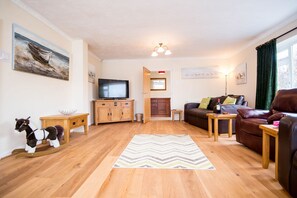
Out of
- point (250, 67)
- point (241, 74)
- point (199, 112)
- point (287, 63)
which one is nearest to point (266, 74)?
point (287, 63)

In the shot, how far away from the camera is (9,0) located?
2248mm

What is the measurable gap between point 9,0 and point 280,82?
4.96 meters

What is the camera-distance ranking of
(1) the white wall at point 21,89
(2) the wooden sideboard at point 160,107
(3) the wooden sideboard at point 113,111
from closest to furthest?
(1) the white wall at point 21,89, (3) the wooden sideboard at point 113,111, (2) the wooden sideboard at point 160,107

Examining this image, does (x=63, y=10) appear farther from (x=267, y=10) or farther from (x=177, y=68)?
(x=177, y=68)

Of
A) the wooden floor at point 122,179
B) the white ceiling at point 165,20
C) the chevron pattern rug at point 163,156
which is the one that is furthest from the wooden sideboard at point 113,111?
the wooden floor at point 122,179

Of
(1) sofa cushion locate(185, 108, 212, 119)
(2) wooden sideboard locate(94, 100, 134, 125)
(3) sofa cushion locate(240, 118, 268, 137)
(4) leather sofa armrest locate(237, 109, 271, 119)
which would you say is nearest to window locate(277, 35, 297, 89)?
(4) leather sofa armrest locate(237, 109, 271, 119)

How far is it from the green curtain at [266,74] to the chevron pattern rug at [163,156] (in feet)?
6.33

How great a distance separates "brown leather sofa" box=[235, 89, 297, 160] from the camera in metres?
2.24

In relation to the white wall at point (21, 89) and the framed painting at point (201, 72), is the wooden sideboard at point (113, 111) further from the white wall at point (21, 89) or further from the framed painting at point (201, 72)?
the framed painting at point (201, 72)

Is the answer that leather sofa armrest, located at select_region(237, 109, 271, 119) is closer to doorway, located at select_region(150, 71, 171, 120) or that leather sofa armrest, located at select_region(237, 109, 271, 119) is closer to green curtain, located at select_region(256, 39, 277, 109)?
green curtain, located at select_region(256, 39, 277, 109)

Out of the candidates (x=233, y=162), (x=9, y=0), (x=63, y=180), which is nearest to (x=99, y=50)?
(x=9, y=0)

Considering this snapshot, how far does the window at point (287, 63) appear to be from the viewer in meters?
3.06

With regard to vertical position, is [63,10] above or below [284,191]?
A: above

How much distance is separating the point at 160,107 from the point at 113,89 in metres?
2.78
